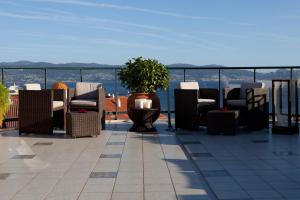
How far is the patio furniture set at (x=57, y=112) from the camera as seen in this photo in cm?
736

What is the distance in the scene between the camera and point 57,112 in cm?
834

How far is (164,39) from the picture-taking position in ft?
64.7

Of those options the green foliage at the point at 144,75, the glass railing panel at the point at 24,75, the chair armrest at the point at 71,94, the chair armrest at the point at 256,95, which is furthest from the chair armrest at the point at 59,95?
the chair armrest at the point at 256,95

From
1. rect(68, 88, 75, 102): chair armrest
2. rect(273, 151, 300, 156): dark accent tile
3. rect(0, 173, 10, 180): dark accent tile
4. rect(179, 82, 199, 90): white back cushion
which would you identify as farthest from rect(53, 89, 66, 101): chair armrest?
rect(273, 151, 300, 156): dark accent tile

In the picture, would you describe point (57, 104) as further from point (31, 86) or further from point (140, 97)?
point (140, 97)

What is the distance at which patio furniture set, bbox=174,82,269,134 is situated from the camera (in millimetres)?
7664

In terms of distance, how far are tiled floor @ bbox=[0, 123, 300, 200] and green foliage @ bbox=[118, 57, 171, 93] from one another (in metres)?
1.23

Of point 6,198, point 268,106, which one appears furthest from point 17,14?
point 6,198

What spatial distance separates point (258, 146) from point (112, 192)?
9.75ft

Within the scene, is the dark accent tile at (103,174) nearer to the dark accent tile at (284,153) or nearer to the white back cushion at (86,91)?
the dark accent tile at (284,153)

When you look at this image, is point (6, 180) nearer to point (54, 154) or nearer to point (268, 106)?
point (54, 154)

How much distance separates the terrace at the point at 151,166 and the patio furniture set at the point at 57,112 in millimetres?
187

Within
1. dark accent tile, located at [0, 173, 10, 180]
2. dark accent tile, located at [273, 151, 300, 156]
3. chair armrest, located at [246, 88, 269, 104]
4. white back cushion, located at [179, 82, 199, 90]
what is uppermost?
white back cushion, located at [179, 82, 199, 90]

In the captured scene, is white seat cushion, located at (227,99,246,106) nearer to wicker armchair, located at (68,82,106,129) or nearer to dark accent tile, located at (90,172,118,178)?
wicker armchair, located at (68,82,106,129)
